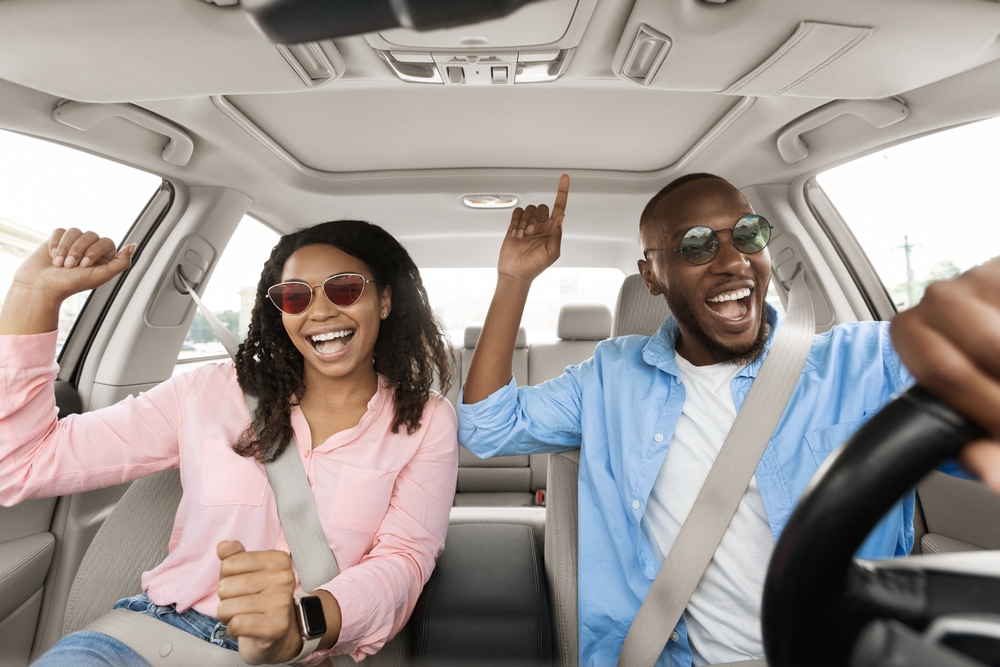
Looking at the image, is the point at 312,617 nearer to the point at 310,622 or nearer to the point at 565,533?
the point at 310,622

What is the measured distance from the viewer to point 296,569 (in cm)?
127

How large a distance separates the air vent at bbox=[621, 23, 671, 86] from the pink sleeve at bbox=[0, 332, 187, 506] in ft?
4.39

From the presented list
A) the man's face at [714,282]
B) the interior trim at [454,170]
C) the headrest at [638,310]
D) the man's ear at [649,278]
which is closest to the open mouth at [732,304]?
the man's face at [714,282]

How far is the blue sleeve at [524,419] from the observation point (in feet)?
4.66

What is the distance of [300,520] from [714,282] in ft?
3.66

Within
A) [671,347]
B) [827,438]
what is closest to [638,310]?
[671,347]

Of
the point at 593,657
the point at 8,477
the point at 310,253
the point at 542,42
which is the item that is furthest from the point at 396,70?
the point at 593,657

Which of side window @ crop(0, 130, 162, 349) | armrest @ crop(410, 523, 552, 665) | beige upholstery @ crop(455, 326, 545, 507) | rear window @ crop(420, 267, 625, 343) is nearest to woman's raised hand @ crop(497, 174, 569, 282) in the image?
armrest @ crop(410, 523, 552, 665)

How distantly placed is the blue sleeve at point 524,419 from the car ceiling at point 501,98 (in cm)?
80

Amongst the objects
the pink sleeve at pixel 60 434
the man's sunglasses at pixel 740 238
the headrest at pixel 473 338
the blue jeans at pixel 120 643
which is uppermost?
the man's sunglasses at pixel 740 238

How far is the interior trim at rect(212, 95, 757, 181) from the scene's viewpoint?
67.2 inches

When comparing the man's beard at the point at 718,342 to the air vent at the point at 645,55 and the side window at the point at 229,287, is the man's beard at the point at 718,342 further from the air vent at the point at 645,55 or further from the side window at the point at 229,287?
the side window at the point at 229,287

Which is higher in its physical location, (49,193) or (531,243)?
(49,193)

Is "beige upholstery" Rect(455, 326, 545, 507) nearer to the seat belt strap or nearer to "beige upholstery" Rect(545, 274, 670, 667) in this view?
"beige upholstery" Rect(545, 274, 670, 667)
